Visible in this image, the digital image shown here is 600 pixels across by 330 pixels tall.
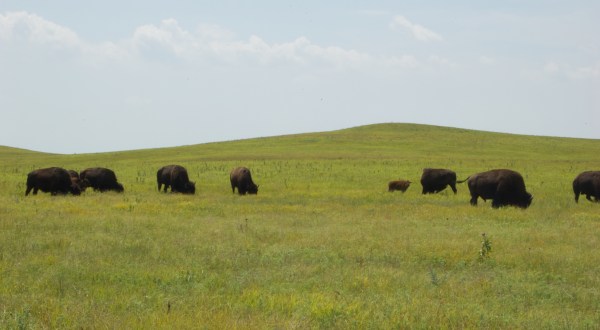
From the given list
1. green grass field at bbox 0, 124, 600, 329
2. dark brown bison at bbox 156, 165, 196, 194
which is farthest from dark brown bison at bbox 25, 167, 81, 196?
dark brown bison at bbox 156, 165, 196, 194

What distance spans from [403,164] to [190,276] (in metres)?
34.3

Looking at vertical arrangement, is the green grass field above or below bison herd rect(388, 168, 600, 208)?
below

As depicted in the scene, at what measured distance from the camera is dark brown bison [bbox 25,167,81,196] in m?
23.9

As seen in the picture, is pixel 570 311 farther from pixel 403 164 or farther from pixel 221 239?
pixel 403 164

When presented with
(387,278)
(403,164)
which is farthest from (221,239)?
(403,164)

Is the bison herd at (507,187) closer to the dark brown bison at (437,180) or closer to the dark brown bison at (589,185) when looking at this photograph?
the dark brown bison at (589,185)

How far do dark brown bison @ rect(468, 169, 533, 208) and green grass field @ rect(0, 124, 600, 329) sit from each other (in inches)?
25.2

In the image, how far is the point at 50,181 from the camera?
23906mm

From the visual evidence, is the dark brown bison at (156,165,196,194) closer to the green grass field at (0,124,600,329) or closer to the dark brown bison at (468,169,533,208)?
the green grass field at (0,124,600,329)

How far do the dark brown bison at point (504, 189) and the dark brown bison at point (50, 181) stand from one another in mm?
16920

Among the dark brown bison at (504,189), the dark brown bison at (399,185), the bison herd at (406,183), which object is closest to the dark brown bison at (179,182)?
the bison herd at (406,183)

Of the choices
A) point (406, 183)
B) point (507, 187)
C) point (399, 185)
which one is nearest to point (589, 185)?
point (507, 187)

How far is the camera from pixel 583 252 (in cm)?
1220

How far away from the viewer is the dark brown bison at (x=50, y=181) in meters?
23.9
